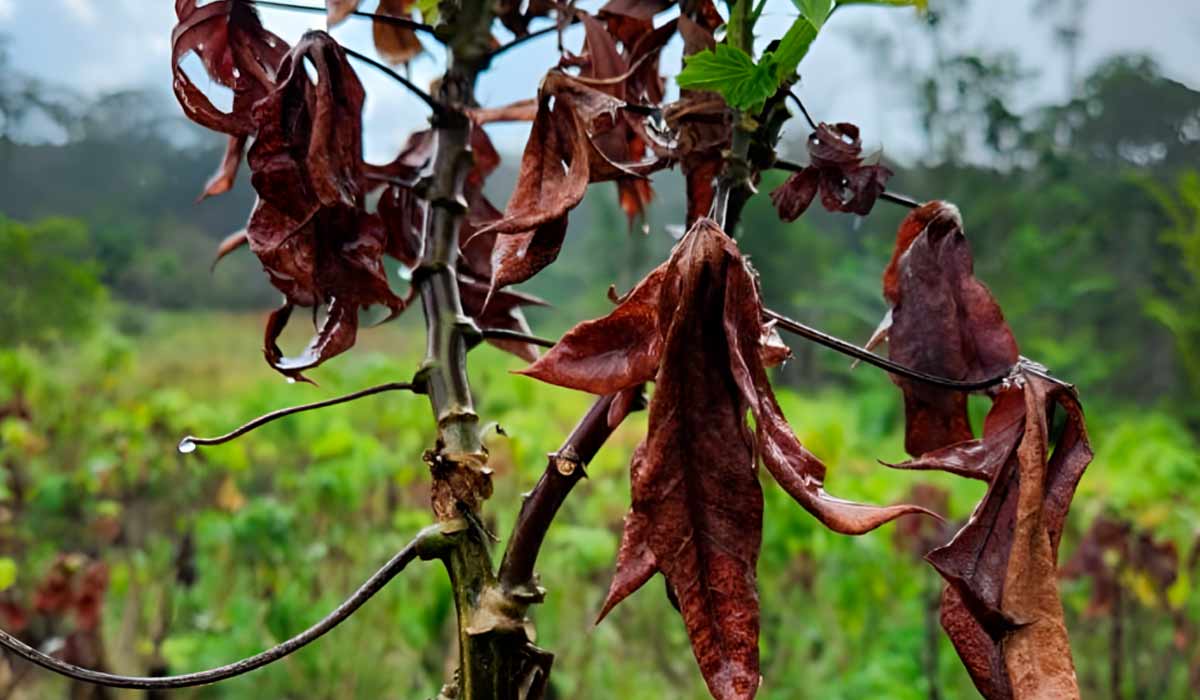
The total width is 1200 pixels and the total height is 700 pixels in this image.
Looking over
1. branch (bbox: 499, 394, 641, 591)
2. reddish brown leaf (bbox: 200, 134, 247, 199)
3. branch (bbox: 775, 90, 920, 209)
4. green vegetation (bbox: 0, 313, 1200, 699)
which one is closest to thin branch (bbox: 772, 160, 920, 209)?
branch (bbox: 775, 90, 920, 209)

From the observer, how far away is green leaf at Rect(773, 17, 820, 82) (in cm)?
27


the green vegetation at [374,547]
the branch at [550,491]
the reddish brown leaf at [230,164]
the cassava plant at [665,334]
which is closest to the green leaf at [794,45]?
the cassava plant at [665,334]

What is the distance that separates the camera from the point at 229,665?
277 millimetres

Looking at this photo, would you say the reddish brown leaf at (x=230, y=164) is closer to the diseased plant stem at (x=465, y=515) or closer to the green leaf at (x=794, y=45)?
the diseased plant stem at (x=465, y=515)

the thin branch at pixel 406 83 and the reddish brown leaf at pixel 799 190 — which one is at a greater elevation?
the thin branch at pixel 406 83

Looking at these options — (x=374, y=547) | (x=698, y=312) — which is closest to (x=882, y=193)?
(x=698, y=312)

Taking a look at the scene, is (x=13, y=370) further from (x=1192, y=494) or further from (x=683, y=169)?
(x=1192, y=494)

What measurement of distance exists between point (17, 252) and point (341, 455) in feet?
2.61

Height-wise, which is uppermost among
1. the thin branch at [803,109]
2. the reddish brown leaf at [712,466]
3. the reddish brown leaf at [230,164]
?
the reddish brown leaf at [230,164]

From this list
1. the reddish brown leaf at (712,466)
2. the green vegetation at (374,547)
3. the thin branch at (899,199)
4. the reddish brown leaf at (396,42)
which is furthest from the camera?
the green vegetation at (374,547)

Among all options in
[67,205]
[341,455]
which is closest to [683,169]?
[341,455]

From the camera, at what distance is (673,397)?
238mm

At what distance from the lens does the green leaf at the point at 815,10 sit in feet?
0.83

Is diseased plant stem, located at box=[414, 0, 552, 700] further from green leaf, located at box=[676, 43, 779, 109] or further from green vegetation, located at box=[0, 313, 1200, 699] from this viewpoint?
green vegetation, located at box=[0, 313, 1200, 699]
